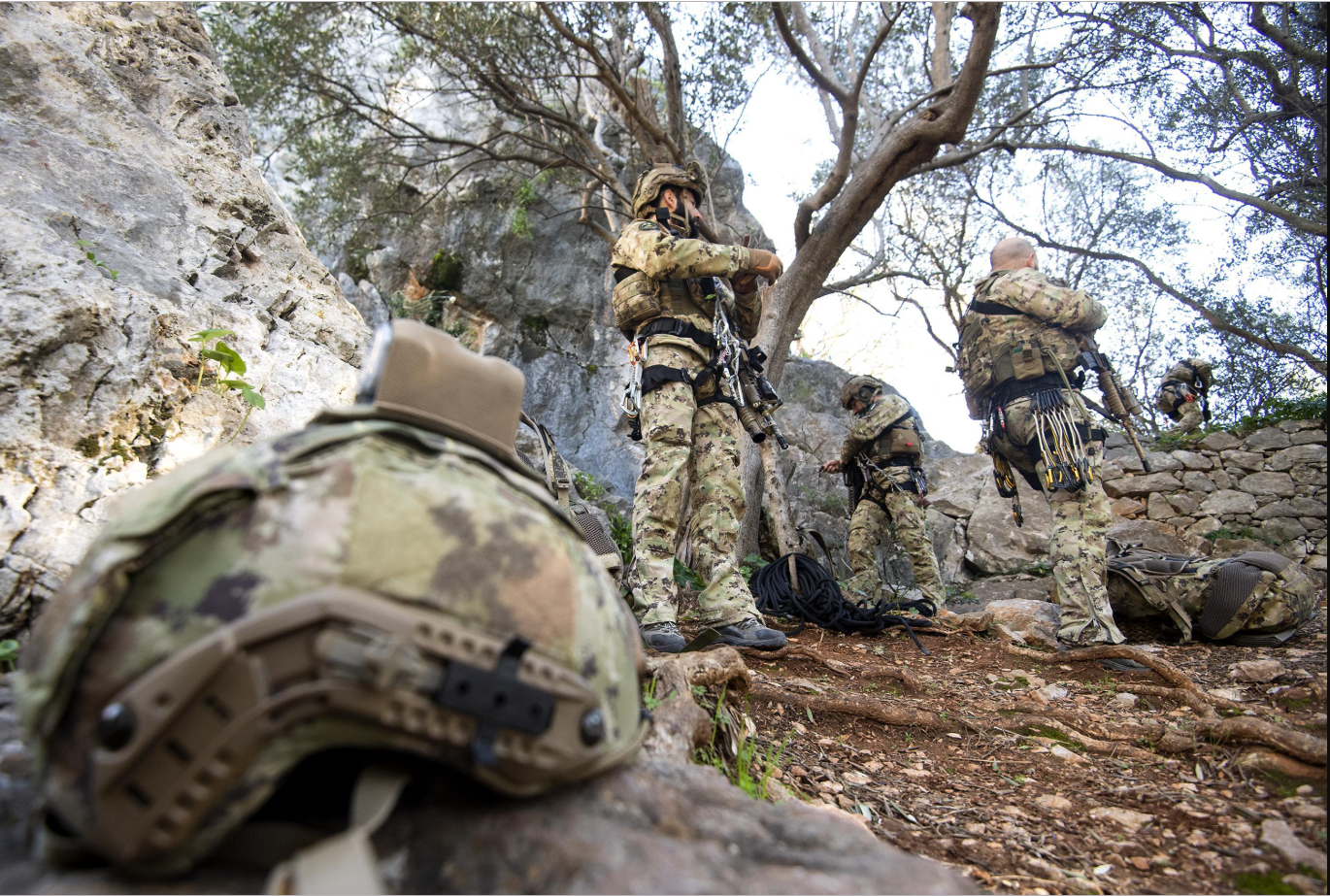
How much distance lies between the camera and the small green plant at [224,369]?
268cm

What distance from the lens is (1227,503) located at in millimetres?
8977

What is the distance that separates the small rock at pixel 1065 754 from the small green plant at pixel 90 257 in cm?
393

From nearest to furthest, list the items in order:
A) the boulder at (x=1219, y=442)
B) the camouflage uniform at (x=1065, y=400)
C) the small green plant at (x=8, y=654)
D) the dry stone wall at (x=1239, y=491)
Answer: the small green plant at (x=8, y=654) < the camouflage uniform at (x=1065, y=400) < the dry stone wall at (x=1239, y=491) < the boulder at (x=1219, y=442)

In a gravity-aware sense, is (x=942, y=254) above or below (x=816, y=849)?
above

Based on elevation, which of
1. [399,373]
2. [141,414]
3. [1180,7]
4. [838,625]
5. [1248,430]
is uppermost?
[1180,7]

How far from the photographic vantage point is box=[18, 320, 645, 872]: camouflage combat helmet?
89cm

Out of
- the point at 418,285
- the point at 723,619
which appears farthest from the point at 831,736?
the point at 418,285

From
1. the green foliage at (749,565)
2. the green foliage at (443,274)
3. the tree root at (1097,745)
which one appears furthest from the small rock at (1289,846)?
the green foliage at (443,274)

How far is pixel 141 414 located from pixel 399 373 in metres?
1.90

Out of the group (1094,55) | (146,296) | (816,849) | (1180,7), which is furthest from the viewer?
(1094,55)

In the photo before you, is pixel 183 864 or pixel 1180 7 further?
pixel 1180 7

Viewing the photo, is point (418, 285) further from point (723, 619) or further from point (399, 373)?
point (399, 373)

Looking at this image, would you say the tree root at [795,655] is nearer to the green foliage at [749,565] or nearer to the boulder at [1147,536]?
the green foliage at [749,565]

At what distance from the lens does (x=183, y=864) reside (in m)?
0.94
